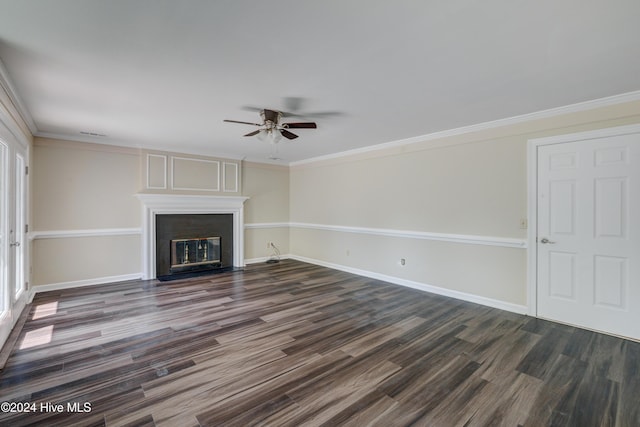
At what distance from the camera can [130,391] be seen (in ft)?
6.83

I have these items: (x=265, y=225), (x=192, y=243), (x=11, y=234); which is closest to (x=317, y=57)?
(x=11, y=234)

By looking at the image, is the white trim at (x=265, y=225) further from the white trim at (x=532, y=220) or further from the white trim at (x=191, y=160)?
the white trim at (x=532, y=220)

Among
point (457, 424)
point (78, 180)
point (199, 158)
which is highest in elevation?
point (199, 158)

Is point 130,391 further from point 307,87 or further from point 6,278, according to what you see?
point 307,87

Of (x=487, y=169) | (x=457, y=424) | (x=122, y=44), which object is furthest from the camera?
(x=487, y=169)

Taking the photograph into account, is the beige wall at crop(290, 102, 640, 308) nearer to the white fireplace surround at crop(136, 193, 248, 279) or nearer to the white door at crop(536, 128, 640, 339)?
the white door at crop(536, 128, 640, 339)

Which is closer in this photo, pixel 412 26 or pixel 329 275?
pixel 412 26

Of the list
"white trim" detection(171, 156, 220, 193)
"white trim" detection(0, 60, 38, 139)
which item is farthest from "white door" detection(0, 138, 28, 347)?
"white trim" detection(171, 156, 220, 193)

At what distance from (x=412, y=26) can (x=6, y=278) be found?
4.29 metres

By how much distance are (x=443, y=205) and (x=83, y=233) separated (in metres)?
5.78

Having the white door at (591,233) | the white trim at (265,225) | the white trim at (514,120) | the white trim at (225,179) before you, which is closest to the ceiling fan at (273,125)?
the white trim at (514,120)

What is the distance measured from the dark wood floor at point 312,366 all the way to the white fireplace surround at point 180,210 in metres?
1.37

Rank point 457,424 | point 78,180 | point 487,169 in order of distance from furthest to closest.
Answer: point 78,180
point 487,169
point 457,424

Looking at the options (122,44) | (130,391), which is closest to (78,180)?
(122,44)
